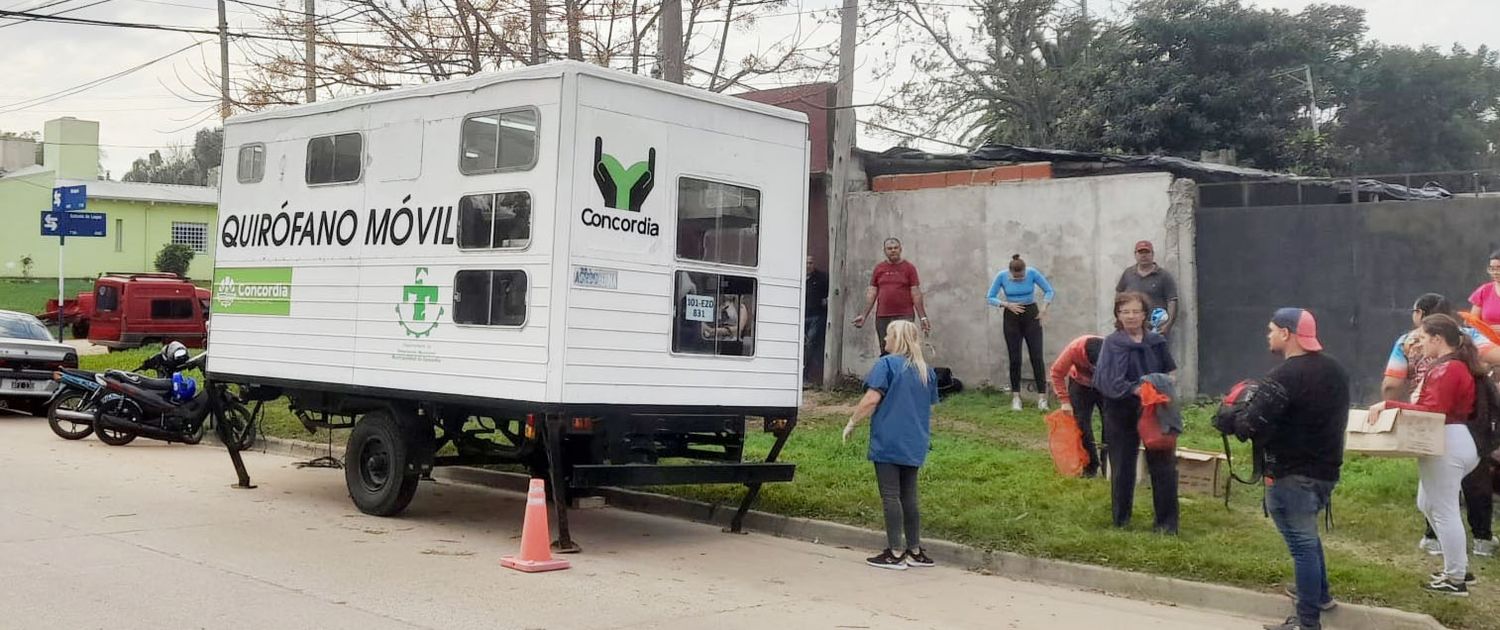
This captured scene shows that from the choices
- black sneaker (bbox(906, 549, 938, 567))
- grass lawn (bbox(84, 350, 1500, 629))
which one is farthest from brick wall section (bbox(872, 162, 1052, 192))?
black sneaker (bbox(906, 549, 938, 567))

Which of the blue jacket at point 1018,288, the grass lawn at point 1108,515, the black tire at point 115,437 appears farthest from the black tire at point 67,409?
the blue jacket at point 1018,288

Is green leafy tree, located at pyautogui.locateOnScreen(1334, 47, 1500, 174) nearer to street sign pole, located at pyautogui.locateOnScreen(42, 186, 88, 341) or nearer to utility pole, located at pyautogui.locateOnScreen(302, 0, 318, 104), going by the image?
utility pole, located at pyautogui.locateOnScreen(302, 0, 318, 104)

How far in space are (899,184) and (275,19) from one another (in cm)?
820

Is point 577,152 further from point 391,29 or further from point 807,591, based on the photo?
point 391,29

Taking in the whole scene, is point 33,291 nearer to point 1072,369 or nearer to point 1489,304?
point 1072,369

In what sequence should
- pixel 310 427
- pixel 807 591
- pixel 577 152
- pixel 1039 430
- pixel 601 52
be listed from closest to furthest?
pixel 807 591 < pixel 577 152 < pixel 310 427 < pixel 1039 430 < pixel 601 52

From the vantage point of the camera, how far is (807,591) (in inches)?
316

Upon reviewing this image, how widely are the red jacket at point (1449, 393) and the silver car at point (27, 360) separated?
16288 millimetres

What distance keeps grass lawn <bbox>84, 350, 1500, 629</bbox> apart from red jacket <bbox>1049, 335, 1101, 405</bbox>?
2.63ft

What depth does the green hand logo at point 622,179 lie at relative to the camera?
28.7 ft

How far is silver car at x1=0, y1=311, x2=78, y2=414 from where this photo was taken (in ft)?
56.2

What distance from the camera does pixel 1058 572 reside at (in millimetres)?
8484

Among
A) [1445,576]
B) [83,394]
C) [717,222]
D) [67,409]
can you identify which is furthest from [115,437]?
[1445,576]

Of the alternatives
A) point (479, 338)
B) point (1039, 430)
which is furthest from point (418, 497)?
point (1039, 430)
